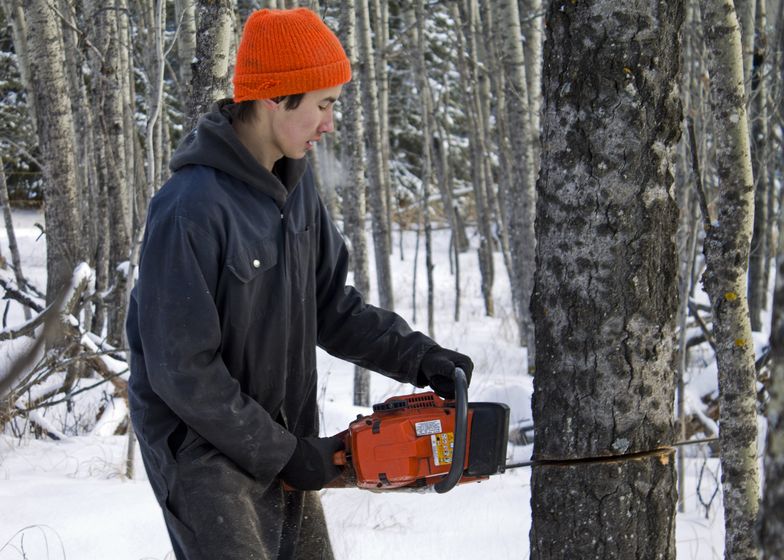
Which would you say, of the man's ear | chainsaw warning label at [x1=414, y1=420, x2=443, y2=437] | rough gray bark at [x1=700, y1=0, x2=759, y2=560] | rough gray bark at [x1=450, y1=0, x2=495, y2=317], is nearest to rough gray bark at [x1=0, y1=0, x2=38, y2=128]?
rough gray bark at [x1=450, y1=0, x2=495, y2=317]

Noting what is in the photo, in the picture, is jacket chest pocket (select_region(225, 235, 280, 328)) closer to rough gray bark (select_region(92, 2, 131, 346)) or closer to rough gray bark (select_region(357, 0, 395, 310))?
rough gray bark (select_region(92, 2, 131, 346))

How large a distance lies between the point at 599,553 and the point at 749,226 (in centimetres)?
145

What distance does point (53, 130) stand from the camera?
6375 millimetres

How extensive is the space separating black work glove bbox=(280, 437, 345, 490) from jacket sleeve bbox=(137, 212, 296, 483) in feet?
0.53

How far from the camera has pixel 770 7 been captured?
33.5 ft

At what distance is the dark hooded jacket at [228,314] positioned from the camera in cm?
188

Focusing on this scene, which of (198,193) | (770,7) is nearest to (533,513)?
(198,193)

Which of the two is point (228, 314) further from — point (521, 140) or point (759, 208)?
point (759, 208)

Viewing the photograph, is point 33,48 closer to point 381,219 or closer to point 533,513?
point 381,219

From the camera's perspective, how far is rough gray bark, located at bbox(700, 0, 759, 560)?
2797 millimetres

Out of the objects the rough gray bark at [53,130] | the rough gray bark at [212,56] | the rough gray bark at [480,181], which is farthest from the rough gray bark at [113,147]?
the rough gray bark at [480,181]

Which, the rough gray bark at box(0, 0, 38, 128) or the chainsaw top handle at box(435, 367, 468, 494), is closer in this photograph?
the chainsaw top handle at box(435, 367, 468, 494)

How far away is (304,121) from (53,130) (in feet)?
16.3

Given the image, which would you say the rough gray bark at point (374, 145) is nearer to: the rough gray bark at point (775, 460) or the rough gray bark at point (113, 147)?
the rough gray bark at point (113, 147)
